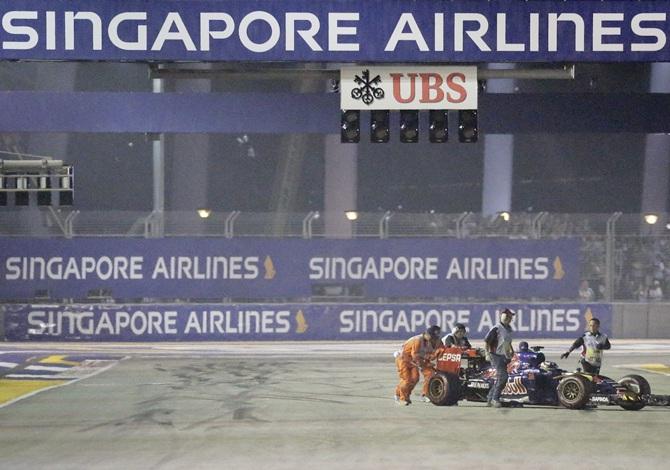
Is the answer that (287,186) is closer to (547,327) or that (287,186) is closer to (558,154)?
(558,154)

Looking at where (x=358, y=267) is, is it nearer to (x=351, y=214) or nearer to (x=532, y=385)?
(x=351, y=214)

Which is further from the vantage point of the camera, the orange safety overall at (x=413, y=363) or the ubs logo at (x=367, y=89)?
the ubs logo at (x=367, y=89)

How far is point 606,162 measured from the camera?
50.7m

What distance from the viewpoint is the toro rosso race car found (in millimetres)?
16844

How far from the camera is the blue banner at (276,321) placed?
3123 cm

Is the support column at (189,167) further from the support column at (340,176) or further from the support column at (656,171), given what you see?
the support column at (656,171)

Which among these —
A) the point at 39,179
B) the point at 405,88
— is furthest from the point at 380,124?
the point at 39,179

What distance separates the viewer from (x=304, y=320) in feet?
104

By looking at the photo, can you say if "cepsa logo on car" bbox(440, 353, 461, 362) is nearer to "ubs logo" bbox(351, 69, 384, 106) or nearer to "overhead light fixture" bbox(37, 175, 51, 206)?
"ubs logo" bbox(351, 69, 384, 106)

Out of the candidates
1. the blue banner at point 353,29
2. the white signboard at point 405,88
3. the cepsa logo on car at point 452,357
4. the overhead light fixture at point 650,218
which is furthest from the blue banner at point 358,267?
the cepsa logo on car at point 452,357

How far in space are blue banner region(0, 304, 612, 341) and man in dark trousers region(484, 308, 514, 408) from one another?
14119 mm

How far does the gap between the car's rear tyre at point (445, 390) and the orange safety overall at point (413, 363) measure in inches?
7.1

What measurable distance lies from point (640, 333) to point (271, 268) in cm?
1080

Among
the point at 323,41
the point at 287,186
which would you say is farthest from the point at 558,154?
the point at 323,41
